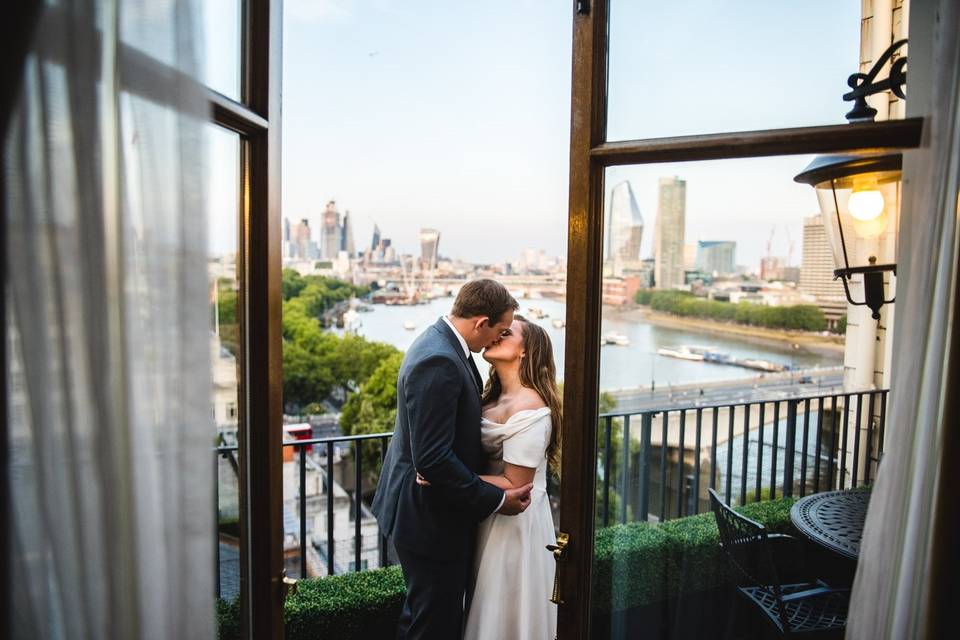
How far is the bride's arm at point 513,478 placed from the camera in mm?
2314

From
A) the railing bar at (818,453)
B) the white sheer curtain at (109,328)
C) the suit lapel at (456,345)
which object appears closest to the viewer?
the white sheer curtain at (109,328)

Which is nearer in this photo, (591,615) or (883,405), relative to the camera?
(883,405)

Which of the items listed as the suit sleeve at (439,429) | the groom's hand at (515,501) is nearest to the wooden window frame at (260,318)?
the suit sleeve at (439,429)

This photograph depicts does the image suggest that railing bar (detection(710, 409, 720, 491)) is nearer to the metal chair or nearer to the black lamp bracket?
the metal chair

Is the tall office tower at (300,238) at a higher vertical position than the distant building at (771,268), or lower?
higher

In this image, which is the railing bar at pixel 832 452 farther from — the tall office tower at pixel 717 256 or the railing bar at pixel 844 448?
the tall office tower at pixel 717 256

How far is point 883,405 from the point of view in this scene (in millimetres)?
Answer: 1375

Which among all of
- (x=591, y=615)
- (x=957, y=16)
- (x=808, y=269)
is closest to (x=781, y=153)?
(x=808, y=269)

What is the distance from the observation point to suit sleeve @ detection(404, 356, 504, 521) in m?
2.12

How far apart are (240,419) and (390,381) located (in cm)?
1174

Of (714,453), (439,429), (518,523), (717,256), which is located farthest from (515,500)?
(717,256)

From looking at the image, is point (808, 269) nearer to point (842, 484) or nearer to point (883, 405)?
point (883, 405)

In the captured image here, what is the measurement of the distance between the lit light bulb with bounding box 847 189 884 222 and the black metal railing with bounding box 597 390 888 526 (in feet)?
1.19

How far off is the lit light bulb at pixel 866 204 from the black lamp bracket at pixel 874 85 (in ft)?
0.47
